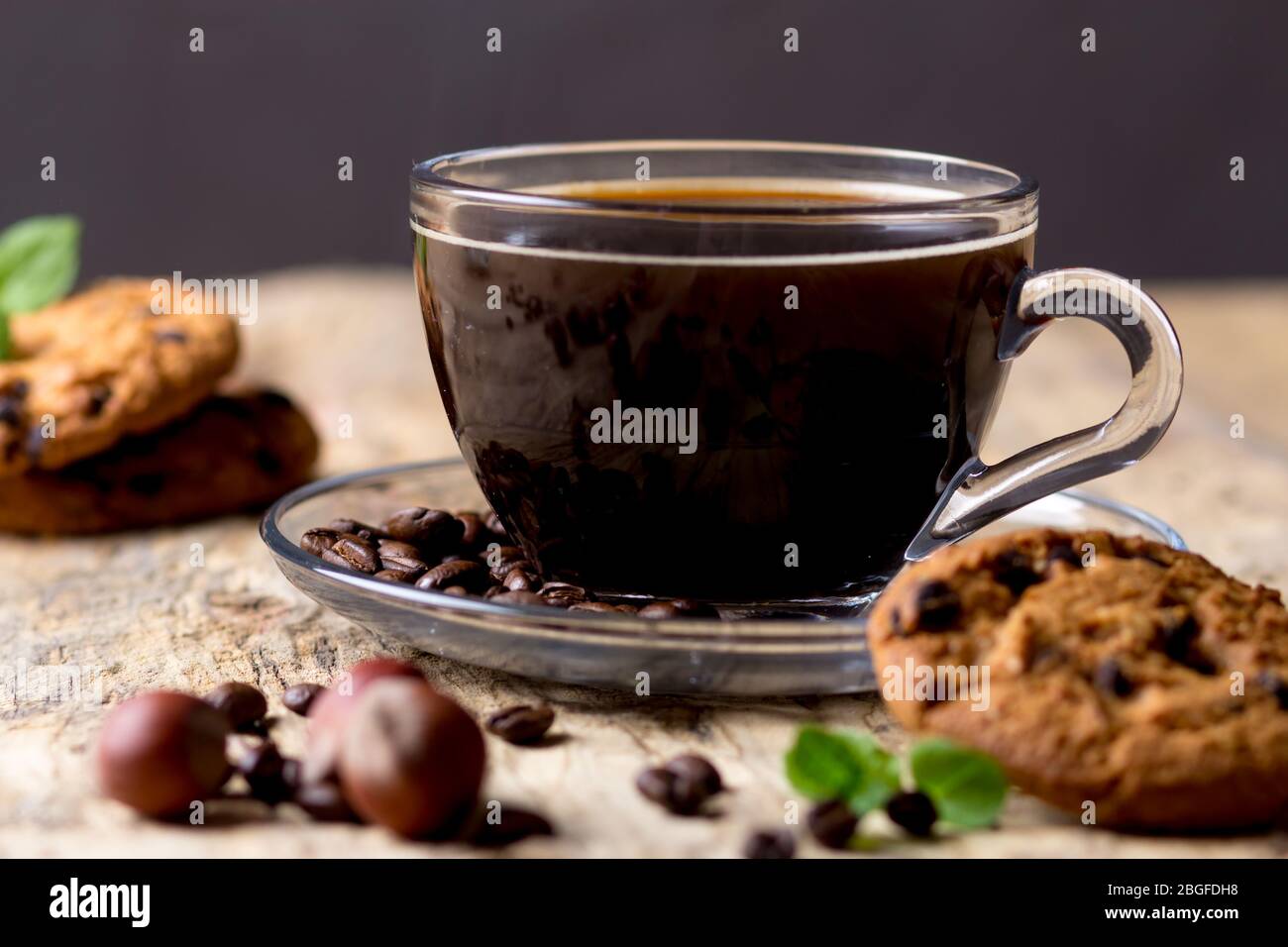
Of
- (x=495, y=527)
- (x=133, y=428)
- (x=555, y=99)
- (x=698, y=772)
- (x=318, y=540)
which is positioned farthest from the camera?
(x=555, y=99)

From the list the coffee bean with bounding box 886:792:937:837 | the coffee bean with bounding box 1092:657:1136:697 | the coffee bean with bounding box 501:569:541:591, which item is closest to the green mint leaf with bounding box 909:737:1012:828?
the coffee bean with bounding box 886:792:937:837

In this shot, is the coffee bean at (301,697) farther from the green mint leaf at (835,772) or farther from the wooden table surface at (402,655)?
the green mint leaf at (835,772)

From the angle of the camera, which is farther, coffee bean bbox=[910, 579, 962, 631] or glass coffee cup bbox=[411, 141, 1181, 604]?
glass coffee cup bbox=[411, 141, 1181, 604]

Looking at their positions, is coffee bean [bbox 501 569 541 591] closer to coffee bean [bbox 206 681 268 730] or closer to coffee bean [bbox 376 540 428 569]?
coffee bean [bbox 376 540 428 569]

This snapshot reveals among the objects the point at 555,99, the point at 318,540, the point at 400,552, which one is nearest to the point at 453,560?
the point at 400,552

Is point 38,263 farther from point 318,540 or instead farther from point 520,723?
point 520,723

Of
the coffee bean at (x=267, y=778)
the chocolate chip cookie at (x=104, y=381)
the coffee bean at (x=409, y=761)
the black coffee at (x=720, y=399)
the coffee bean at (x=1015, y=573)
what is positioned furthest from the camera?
the chocolate chip cookie at (x=104, y=381)

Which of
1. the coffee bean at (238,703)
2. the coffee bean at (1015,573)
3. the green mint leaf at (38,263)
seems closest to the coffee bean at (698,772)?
the coffee bean at (1015,573)
